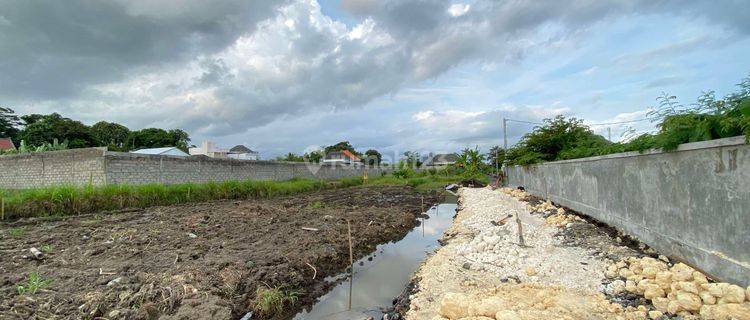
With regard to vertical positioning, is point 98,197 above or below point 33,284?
above

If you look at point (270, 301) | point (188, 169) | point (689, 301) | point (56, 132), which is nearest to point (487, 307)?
point (689, 301)

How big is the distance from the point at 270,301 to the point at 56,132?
5137cm

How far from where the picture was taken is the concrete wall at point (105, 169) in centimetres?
1465

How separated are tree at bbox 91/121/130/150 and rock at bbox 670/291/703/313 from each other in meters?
59.5

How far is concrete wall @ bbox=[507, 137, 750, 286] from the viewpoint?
13.6ft

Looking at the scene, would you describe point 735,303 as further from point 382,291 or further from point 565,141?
point 565,141

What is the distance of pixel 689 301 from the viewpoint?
3.91 meters

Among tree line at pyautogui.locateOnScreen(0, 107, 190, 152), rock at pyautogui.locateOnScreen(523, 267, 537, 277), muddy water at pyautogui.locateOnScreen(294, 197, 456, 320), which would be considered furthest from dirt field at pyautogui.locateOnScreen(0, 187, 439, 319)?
tree line at pyautogui.locateOnScreen(0, 107, 190, 152)

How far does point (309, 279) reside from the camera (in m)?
6.52

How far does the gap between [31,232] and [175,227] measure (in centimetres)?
280

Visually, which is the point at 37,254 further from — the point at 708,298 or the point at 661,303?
the point at 708,298

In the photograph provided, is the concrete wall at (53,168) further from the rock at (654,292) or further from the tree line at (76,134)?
the tree line at (76,134)

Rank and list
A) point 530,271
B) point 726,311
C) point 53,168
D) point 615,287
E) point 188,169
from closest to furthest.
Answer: point 726,311
point 615,287
point 530,271
point 53,168
point 188,169

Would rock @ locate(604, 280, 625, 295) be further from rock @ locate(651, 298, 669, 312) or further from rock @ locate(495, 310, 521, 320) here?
rock @ locate(495, 310, 521, 320)
